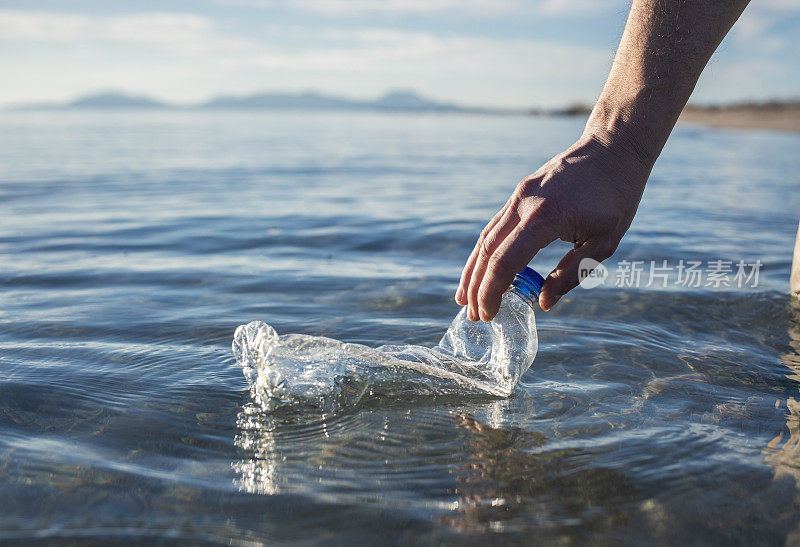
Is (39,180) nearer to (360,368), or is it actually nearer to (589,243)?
(360,368)

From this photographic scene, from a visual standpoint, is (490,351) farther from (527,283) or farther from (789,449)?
(789,449)

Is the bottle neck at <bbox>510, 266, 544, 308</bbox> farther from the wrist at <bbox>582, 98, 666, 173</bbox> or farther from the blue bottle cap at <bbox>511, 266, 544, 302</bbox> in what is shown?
the wrist at <bbox>582, 98, 666, 173</bbox>

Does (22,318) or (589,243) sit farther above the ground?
(589,243)

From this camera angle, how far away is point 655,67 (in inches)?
75.0

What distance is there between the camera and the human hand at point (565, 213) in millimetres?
1861

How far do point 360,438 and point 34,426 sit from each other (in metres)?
1.19

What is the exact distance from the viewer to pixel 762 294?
13.6 ft

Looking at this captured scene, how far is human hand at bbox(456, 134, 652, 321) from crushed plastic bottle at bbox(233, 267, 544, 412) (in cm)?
25

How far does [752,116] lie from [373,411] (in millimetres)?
56560

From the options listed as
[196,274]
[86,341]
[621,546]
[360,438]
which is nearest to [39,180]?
[196,274]

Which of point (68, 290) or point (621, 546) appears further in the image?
point (68, 290)

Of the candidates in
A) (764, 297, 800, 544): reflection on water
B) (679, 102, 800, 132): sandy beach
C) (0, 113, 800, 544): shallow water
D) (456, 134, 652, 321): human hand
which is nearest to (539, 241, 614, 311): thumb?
(456, 134, 652, 321): human hand

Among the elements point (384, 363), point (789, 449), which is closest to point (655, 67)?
point (789, 449)

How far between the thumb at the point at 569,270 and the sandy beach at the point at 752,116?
3800 centimetres
